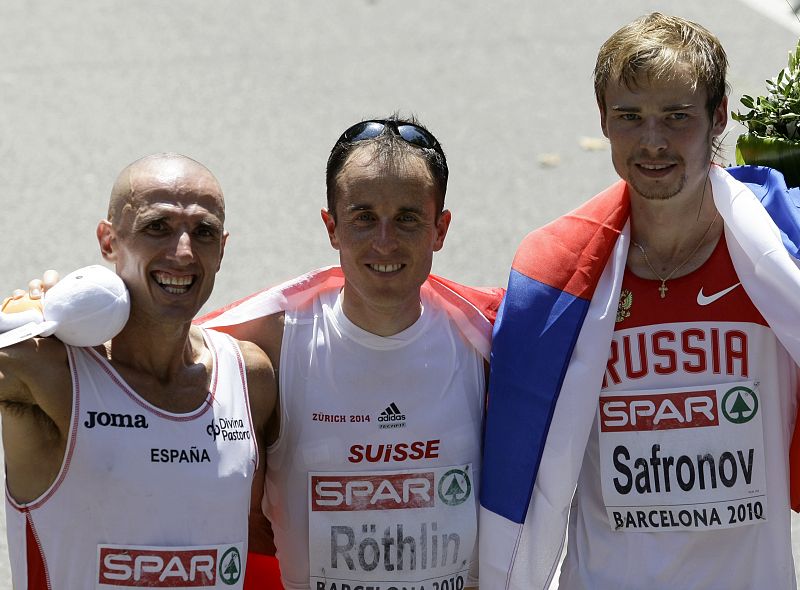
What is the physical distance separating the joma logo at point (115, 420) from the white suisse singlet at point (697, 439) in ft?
4.28

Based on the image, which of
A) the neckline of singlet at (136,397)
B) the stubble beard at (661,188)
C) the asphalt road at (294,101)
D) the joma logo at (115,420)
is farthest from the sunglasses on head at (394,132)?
the asphalt road at (294,101)

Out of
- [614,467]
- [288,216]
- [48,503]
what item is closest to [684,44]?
[614,467]

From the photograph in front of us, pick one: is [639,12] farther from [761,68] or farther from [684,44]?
[684,44]

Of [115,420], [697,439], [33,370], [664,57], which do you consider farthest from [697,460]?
[33,370]

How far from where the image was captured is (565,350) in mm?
3678

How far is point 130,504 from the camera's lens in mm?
3232

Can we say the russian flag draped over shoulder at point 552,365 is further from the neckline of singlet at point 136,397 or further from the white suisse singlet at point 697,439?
the neckline of singlet at point 136,397

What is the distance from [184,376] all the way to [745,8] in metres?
9.89

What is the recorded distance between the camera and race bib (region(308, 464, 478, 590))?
11.8 feet

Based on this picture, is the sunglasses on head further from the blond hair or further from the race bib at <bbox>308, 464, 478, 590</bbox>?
the race bib at <bbox>308, 464, 478, 590</bbox>

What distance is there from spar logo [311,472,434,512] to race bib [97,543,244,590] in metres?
0.39

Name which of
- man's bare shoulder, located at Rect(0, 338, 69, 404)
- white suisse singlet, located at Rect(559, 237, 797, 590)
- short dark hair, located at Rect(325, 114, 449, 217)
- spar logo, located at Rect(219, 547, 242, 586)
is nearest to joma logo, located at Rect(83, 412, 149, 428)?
man's bare shoulder, located at Rect(0, 338, 69, 404)

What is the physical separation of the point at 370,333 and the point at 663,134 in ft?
3.29

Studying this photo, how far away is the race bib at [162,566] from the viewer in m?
3.21
